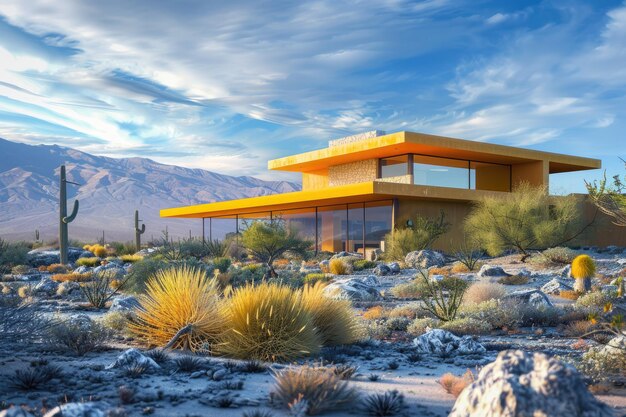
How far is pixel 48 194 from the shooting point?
619 feet

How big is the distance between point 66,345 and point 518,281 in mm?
13800

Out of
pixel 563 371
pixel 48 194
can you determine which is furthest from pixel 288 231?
pixel 48 194

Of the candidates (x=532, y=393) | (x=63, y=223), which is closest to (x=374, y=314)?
(x=532, y=393)

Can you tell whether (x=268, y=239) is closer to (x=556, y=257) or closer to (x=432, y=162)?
(x=556, y=257)

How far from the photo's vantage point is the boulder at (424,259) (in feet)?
84.4

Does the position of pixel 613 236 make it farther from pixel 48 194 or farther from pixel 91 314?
pixel 48 194

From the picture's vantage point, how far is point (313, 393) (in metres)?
5.71

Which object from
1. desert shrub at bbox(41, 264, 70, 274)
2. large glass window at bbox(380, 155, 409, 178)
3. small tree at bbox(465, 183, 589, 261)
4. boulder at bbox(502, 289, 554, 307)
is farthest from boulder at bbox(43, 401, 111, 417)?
large glass window at bbox(380, 155, 409, 178)

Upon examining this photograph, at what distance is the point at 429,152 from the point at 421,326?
2410 centimetres

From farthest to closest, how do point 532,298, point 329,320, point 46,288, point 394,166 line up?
point 394,166
point 46,288
point 532,298
point 329,320

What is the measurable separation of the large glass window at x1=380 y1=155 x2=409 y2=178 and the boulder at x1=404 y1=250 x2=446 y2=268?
8281 millimetres

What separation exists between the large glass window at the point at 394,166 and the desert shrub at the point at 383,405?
2875cm

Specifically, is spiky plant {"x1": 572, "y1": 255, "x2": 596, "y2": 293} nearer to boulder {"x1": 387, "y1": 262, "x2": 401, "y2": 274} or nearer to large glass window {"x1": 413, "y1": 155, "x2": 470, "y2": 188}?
boulder {"x1": 387, "y1": 262, "x2": 401, "y2": 274}

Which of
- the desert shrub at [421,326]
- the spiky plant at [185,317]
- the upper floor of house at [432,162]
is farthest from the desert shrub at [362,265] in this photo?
the spiky plant at [185,317]
